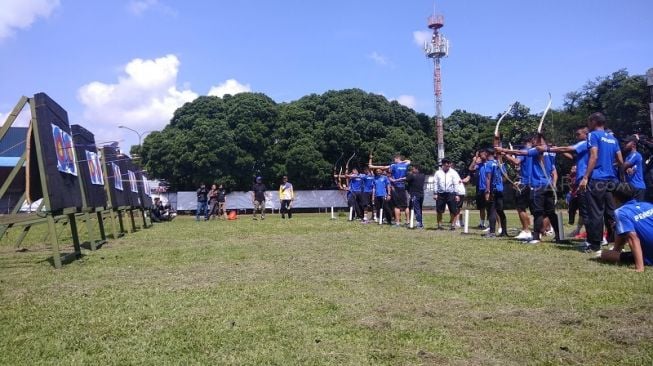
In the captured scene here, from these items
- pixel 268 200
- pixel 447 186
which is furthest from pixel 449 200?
pixel 268 200

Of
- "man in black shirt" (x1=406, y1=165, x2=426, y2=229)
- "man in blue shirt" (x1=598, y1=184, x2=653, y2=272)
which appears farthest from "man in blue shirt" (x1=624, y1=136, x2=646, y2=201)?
"man in black shirt" (x1=406, y1=165, x2=426, y2=229)

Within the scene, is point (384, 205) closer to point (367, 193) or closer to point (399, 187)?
point (399, 187)

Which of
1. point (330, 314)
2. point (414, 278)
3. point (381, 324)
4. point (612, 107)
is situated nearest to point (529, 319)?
point (381, 324)

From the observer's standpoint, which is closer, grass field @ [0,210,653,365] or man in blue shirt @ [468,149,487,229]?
grass field @ [0,210,653,365]

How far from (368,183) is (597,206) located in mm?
12909

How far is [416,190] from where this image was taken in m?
16.7

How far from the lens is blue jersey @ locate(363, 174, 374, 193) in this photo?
2103 centimetres

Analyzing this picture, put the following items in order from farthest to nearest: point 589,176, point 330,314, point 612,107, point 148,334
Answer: point 612,107
point 589,176
point 330,314
point 148,334

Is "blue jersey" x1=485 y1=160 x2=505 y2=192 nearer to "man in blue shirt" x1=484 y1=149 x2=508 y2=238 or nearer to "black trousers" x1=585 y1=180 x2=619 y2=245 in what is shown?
"man in blue shirt" x1=484 y1=149 x2=508 y2=238

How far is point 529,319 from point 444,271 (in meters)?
2.60

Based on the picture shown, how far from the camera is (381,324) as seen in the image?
4707 millimetres

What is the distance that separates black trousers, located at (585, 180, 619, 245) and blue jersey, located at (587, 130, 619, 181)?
110 millimetres

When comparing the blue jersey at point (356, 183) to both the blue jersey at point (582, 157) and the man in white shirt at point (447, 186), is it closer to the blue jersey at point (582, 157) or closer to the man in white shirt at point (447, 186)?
the man in white shirt at point (447, 186)

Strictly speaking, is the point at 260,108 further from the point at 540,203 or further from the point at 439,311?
the point at 439,311
